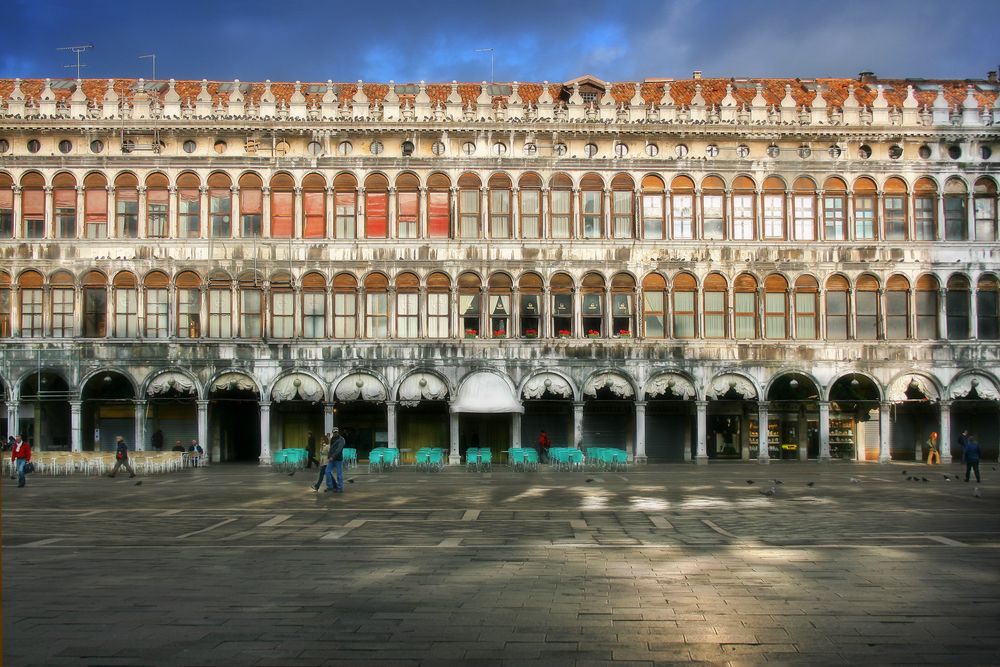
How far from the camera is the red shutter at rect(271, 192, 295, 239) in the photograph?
4891 centimetres

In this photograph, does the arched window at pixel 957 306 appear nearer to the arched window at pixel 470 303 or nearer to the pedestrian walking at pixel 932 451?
the pedestrian walking at pixel 932 451

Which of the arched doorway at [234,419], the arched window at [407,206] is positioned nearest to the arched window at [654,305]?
the arched window at [407,206]

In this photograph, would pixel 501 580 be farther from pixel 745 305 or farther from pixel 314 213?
pixel 745 305

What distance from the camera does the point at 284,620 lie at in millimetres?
12266

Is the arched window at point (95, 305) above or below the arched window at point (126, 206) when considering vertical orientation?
below

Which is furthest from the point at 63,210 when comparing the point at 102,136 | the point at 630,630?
the point at 630,630

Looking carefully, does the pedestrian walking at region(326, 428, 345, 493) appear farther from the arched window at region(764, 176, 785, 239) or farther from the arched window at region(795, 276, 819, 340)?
the arched window at region(764, 176, 785, 239)

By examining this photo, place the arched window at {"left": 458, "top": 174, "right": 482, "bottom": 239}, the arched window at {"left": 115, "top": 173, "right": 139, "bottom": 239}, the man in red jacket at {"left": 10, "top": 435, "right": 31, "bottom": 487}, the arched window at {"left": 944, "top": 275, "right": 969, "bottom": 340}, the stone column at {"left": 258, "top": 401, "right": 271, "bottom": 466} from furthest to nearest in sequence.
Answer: the arched window at {"left": 944, "top": 275, "right": 969, "bottom": 340}
the arched window at {"left": 458, "top": 174, "right": 482, "bottom": 239}
the arched window at {"left": 115, "top": 173, "right": 139, "bottom": 239}
the stone column at {"left": 258, "top": 401, "right": 271, "bottom": 466}
the man in red jacket at {"left": 10, "top": 435, "right": 31, "bottom": 487}

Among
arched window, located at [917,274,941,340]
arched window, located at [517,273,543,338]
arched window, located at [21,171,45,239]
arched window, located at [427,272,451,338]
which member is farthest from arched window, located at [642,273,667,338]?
arched window, located at [21,171,45,239]

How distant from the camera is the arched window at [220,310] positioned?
1912 inches

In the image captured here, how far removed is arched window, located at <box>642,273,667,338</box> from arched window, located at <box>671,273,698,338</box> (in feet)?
2.01

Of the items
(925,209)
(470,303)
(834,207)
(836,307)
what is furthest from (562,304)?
(925,209)

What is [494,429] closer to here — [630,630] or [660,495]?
[660,495]

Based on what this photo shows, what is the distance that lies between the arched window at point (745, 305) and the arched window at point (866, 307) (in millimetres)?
4906
